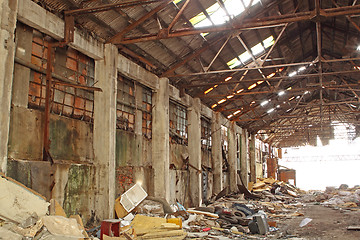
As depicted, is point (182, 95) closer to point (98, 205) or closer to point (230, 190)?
point (98, 205)

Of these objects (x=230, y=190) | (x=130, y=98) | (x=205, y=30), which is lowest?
(x=230, y=190)

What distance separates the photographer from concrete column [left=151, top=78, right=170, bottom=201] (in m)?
13.1

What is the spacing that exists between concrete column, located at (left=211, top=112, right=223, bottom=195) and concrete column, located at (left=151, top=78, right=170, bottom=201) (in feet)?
25.8

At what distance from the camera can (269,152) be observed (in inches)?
1646

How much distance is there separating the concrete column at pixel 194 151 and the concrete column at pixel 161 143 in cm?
392

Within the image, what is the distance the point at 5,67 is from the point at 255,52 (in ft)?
40.2

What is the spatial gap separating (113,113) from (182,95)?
6228mm

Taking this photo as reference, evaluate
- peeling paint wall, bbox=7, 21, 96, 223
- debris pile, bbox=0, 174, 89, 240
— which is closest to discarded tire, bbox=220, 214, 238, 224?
peeling paint wall, bbox=7, 21, 96, 223

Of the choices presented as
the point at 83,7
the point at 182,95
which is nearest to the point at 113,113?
the point at 83,7

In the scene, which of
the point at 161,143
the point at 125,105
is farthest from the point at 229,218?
the point at 125,105

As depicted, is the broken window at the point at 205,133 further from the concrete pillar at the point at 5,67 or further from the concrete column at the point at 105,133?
the concrete pillar at the point at 5,67

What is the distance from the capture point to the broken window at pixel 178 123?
15802mm

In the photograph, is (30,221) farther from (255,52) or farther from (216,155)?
(216,155)

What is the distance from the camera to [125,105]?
1193cm
